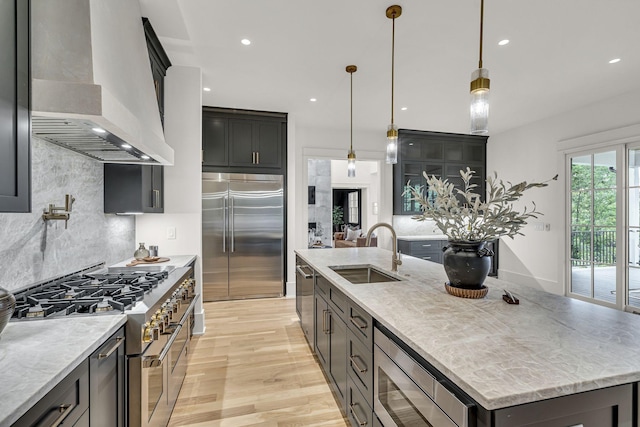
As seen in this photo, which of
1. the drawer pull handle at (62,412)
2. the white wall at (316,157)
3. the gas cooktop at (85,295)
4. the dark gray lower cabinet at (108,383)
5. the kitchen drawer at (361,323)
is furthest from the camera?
the white wall at (316,157)

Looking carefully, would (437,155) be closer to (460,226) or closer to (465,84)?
(465,84)

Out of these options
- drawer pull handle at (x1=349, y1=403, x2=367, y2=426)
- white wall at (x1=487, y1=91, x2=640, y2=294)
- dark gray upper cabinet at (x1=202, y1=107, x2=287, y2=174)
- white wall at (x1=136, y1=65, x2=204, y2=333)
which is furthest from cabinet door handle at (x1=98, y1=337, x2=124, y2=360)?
white wall at (x1=487, y1=91, x2=640, y2=294)

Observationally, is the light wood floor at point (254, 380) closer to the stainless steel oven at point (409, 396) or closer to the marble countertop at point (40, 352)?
the stainless steel oven at point (409, 396)

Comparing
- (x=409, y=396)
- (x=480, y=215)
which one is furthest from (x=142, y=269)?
(x=480, y=215)

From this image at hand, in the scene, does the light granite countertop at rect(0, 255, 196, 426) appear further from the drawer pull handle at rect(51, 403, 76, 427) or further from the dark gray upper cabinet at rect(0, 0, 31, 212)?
the dark gray upper cabinet at rect(0, 0, 31, 212)

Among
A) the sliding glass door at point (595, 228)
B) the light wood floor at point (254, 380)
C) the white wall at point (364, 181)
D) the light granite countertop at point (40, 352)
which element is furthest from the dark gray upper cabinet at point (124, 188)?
the white wall at point (364, 181)

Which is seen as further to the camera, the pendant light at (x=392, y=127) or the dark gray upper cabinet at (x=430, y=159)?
the dark gray upper cabinet at (x=430, y=159)

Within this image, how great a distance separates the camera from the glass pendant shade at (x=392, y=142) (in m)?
2.49

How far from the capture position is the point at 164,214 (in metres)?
3.19

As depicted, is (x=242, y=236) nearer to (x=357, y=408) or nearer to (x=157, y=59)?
(x=157, y=59)

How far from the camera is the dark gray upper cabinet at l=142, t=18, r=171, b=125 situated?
8.30ft

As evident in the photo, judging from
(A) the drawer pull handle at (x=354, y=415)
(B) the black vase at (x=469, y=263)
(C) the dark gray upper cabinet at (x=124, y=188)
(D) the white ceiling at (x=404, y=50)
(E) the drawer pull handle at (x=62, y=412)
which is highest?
(D) the white ceiling at (x=404, y=50)

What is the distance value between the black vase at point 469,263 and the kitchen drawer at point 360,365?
0.60 metres

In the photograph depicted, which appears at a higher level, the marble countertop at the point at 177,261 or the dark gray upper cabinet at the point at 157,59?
the dark gray upper cabinet at the point at 157,59
